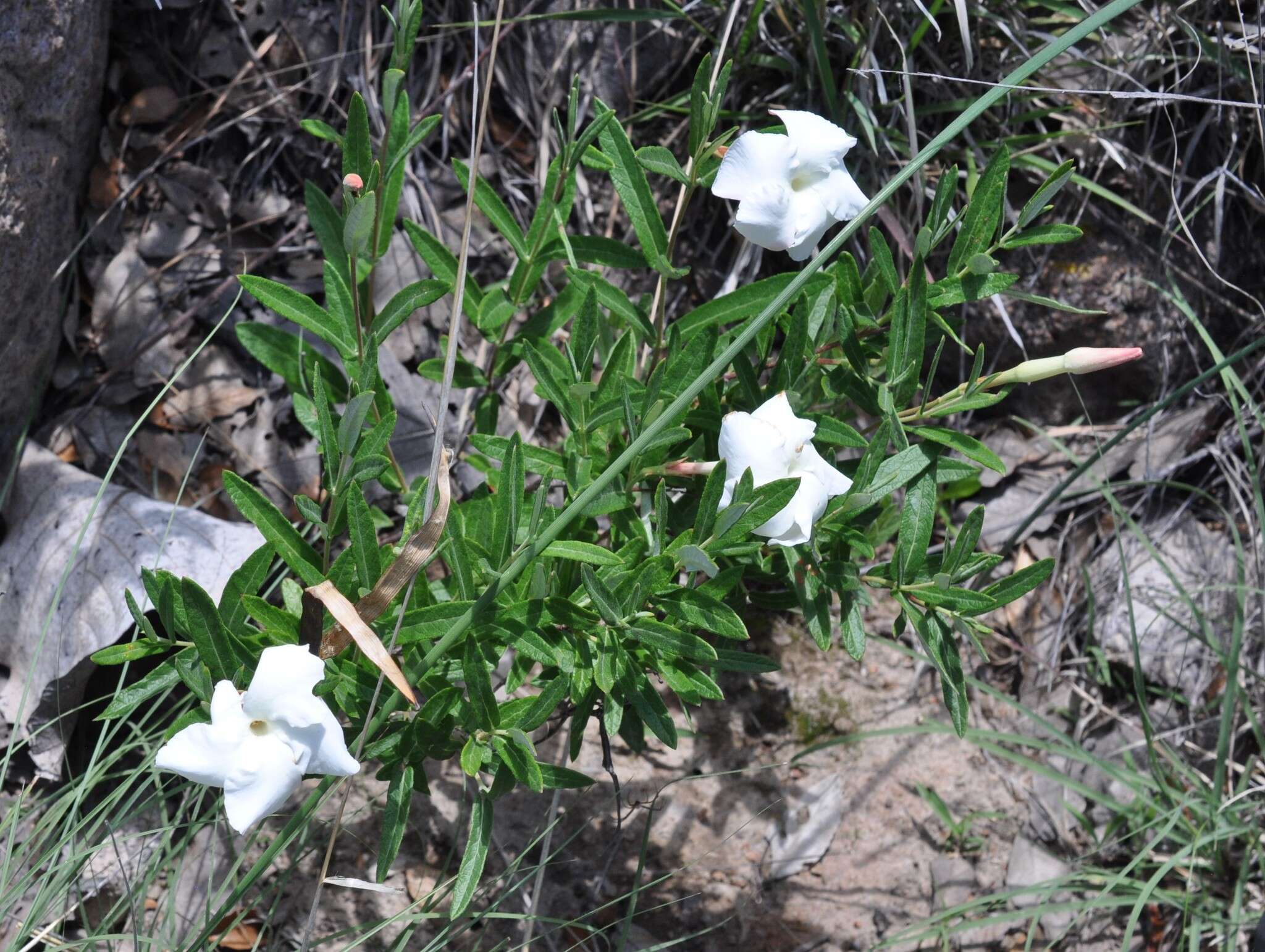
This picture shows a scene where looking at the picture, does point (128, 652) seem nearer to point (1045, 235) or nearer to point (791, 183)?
point (791, 183)

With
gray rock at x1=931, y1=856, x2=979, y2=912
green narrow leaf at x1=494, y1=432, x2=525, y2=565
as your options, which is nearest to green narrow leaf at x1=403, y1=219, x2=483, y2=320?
green narrow leaf at x1=494, y1=432, x2=525, y2=565

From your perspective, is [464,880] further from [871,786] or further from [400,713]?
[871,786]

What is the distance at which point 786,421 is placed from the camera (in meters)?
1.24

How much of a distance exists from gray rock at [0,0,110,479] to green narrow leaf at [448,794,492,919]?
1234 mm

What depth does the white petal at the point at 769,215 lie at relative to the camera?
47.0 inches

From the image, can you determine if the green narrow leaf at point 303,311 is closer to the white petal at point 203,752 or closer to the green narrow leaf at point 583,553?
the green narrow leaf at point 583,553

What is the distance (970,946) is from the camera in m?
2.03

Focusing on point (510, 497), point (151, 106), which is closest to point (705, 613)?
point (510, 497)

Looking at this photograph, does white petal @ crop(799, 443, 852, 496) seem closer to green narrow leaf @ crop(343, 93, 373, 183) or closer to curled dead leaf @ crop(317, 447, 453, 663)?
curled dead leaf @ crop(317, 447, 453, 663)

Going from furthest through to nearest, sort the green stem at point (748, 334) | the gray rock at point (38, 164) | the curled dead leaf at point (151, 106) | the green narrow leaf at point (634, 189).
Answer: the curled dead leaf at point (151, 106) < the gray rock at point (38, 164) < the green narrow leaf at point (634, 189) < the green stem at point (748, 334)

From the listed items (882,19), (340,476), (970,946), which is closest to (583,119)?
(882,19)

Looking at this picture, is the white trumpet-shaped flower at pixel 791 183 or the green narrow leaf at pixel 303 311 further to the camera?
the green narrow leaf at pixel 303 311

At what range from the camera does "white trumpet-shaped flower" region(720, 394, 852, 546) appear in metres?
1.21

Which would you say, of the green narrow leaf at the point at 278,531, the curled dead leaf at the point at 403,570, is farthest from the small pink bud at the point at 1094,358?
the green narrow leaf at the point at 278,531
